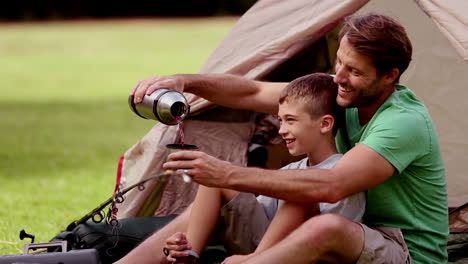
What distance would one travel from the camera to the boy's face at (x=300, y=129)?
3.67 m

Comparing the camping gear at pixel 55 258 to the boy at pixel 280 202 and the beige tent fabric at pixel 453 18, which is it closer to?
the boy at pixel 280 202

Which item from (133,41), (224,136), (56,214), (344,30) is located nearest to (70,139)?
(56,214)

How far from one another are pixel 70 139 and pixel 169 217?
4.81m

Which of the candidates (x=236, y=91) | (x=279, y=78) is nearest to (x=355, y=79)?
(x=236, y=91)

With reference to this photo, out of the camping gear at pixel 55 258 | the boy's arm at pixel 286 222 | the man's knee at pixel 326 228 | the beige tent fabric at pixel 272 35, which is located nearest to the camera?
the man's knee at pixel 326 228

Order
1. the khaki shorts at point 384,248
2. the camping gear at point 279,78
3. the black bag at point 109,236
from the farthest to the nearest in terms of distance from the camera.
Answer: the camping gear at point 279,78 < the black bag at point 109,236 < the khaki shorts at point 384,248

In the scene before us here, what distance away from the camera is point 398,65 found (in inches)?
139

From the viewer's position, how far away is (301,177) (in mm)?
3326

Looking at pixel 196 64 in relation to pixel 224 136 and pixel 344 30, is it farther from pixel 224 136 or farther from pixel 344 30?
pixel 344 30

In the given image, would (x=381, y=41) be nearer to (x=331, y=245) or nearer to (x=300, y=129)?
(x=300, y=129)

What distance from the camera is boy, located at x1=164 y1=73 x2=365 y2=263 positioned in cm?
367

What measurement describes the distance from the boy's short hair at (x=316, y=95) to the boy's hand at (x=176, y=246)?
69cm

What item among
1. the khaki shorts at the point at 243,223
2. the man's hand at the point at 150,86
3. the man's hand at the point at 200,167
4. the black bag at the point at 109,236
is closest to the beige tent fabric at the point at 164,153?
the black bag at the point at 109,236

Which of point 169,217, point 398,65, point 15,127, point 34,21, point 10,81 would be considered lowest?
point 34,21
